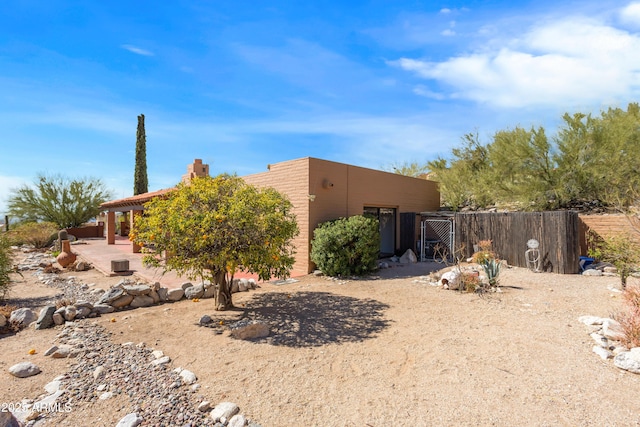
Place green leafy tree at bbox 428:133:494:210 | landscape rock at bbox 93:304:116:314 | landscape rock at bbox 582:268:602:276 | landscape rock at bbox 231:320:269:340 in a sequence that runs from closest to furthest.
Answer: landscape rock at bbox 231:320:269:340, landscape rock at bbox 93:304:116:314, landscape rock at bbox 582:268:602:276, green leafy tree at bbox 428:133:494:210

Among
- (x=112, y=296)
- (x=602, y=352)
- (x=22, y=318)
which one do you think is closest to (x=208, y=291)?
(x=112, y=296)

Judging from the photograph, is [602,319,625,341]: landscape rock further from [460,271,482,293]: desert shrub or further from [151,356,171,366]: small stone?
[151,356,171,366]: small stone

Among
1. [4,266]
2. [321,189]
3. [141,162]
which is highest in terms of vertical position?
[141,162]

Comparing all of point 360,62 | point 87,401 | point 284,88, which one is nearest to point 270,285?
point 87,401

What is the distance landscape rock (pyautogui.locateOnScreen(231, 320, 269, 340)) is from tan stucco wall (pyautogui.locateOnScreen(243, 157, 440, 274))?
4501 mm

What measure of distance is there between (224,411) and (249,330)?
194 centimetres

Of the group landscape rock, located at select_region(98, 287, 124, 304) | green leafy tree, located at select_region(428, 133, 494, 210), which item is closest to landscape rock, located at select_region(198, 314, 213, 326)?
landscape rock, located at select_region(98, 287, 124, 304)

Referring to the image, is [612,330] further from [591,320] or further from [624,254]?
[624,254]

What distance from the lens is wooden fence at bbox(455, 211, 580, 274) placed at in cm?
970

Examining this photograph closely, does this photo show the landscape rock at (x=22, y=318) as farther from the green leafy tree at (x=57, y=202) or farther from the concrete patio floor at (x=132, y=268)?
the green leafy tree at (x=57, y=202)

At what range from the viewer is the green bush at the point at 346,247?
934cm

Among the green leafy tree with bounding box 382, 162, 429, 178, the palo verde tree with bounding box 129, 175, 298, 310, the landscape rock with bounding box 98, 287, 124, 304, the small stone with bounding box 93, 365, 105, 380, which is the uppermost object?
the green leafy tree with bounding box 382, 162, 429, 178

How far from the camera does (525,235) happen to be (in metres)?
10.7

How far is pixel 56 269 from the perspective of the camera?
39.1 feet
